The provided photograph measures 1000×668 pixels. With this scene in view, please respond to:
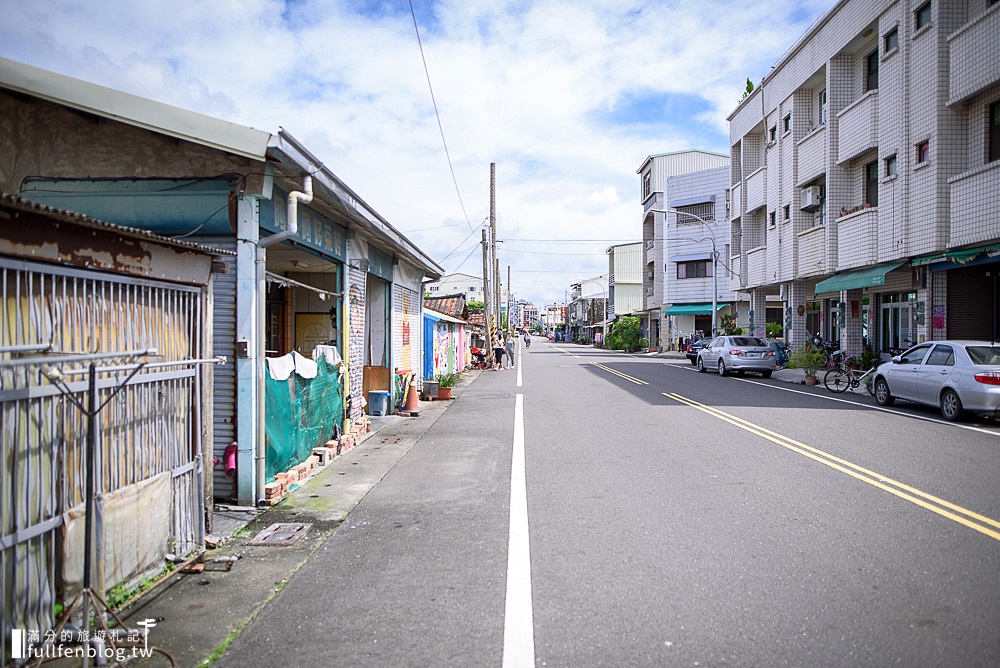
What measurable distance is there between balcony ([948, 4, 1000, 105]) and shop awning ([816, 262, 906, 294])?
4.87 metres

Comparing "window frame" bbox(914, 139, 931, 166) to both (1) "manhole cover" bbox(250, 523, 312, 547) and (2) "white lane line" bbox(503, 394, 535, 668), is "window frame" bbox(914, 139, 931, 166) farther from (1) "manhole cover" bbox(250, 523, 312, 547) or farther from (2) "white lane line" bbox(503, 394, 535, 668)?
(1) "manhole cover" bbox(250, 523, 312, 547)

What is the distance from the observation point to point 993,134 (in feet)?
54.0

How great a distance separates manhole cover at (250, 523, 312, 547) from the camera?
5.89 meters

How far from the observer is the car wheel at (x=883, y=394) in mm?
14891

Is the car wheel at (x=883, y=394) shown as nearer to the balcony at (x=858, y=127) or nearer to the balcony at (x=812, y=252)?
the balcony at (x=858, y=127)

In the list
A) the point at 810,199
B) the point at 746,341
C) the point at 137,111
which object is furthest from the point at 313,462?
the point at 810,199

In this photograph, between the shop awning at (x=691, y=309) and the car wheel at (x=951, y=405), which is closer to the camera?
the car wheel at (x=951, y=405)

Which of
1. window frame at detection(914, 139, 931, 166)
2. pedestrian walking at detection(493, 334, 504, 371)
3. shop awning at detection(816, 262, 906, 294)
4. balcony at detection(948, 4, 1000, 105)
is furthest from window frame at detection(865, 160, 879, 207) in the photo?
pedestrian walking at detection(493, 334, 504, 371)

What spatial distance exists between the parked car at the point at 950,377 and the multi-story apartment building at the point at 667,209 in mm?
36702

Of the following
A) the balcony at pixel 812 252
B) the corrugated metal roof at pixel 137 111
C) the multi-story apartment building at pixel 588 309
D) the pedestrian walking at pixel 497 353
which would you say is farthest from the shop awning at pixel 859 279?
the multi-story apartment building at pixel 588 309

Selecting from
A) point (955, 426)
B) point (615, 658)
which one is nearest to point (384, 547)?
point (615, 658)

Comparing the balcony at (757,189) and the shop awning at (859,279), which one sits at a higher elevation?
the balcony at (757,189)

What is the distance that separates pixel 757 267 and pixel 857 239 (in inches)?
399

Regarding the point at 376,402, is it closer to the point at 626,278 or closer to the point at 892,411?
the point at 892,411
